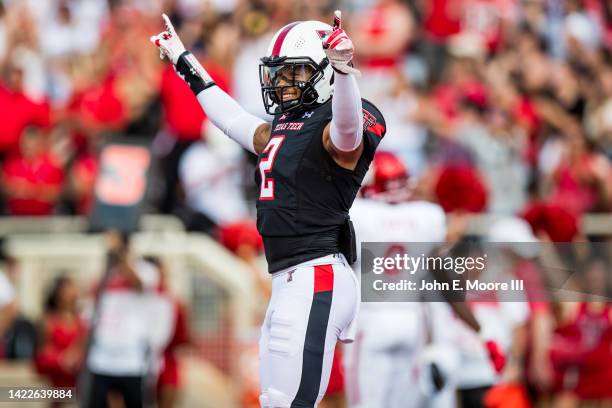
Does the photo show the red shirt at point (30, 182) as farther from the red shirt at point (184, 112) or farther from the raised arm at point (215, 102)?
the raised arm at point (215, 102)

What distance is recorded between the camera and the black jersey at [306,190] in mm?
6043

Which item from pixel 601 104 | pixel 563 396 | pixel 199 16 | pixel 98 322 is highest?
pixel 199 16

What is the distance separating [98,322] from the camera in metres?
10.7

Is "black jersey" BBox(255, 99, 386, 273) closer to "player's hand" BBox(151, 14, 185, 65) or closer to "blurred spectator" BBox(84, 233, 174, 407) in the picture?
"player's hand" BBox(151, 14, 185, 65)

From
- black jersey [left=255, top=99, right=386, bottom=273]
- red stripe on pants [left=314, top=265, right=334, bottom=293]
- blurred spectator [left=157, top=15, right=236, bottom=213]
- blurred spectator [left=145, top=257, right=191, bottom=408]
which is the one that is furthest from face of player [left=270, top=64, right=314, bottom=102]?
blurred spectator [left=157, top=15, right=236, bottom=213]

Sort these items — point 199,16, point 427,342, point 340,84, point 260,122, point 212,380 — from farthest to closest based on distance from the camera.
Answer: point 199,16 < point 212,380 < point 427,342 < point 260,122 < point 340,84

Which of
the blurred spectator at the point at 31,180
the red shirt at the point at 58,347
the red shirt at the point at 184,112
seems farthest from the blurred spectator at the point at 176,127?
the red shirt at the point at 58,347

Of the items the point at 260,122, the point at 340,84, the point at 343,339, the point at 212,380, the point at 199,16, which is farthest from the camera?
the point at 199,16

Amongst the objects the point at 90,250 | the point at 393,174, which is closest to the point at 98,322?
the point at 90,250

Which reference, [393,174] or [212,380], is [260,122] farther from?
[212,380]

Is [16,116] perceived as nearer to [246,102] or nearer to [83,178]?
[83,178]

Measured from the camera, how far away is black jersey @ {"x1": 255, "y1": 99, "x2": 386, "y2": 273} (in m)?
6.04

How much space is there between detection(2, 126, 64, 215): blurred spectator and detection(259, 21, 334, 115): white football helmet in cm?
619

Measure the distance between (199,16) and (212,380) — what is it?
394 centimetres
